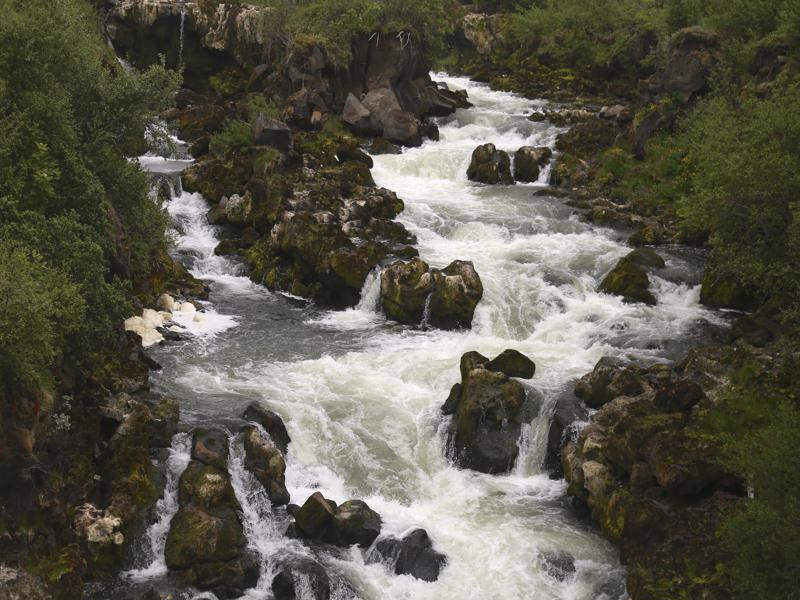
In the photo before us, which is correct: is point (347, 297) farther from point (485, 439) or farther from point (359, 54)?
point (359, 54)

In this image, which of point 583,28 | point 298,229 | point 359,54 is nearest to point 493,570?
point 298,229

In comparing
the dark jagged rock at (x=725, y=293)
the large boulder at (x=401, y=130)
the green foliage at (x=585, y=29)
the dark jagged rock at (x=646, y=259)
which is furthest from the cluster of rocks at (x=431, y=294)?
the green foliage at (x=585, y=29)

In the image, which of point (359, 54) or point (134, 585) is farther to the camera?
point (359, 54)

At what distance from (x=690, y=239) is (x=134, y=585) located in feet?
75.5

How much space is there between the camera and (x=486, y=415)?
19625 mm

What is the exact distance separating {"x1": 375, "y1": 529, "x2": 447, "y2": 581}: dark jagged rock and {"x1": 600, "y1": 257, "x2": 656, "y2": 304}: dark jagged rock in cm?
1295

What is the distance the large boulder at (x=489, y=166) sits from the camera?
3756 centimetres

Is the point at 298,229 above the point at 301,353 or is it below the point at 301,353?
above

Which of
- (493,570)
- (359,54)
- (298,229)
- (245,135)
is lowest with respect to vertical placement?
(493,570)

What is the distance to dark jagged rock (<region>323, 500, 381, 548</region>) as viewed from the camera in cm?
1633

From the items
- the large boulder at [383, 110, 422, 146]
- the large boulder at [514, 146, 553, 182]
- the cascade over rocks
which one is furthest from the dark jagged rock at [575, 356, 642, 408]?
the large boulder at [383, 110, 422, 146]

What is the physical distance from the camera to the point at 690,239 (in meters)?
30.5

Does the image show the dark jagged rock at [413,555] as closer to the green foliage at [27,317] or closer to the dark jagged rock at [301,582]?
the dark jagged rock at [301,582]

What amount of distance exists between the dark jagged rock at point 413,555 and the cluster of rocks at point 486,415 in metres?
3.27
